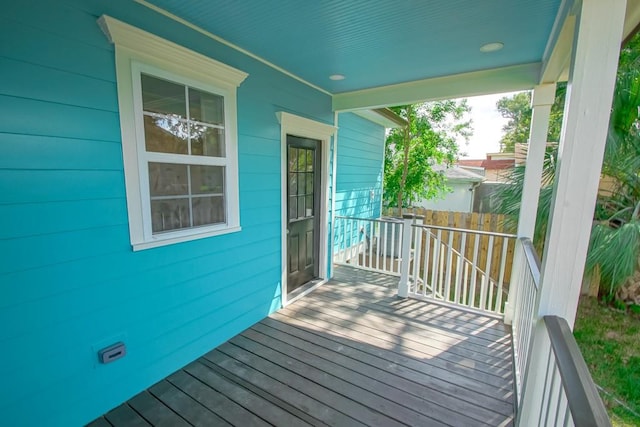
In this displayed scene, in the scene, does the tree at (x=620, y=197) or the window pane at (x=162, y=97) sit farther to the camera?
the tree at (x=620, y=197)

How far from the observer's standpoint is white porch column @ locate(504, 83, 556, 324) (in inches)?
107

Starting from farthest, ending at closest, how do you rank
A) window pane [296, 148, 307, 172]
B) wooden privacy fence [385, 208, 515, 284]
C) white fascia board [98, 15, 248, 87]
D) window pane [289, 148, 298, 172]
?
wooden privacy fence [385, 208, 515, 284]
window pane [296, 148, 307, 172]
window pane [289, 148, 298, 172]
white fascia board [98, 15, 248, 87]

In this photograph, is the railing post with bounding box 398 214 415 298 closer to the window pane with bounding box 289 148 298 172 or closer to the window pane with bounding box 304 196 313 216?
the window pane with bounding box 304 196 313 216

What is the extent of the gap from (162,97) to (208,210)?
0.93m

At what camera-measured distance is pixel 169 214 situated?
7.15 ft

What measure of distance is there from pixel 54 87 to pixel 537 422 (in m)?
3.06

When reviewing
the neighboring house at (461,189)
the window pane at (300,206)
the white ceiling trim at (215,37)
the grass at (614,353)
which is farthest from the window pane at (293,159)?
the neighboring house at (461,189)

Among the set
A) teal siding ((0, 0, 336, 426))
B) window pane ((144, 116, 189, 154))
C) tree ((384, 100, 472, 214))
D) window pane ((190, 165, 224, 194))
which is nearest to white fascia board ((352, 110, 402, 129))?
tree ((384, 100, 472, 214))

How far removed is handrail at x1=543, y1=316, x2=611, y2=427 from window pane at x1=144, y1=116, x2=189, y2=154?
246cm

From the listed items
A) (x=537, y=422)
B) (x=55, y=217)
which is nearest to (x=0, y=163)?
(x=55, y=217)

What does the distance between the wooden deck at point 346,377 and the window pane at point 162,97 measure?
6.73ft

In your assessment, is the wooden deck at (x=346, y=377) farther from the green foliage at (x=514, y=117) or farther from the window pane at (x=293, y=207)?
the green foliage at (x=514, y=117)

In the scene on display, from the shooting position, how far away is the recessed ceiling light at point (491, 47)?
2.35 meters


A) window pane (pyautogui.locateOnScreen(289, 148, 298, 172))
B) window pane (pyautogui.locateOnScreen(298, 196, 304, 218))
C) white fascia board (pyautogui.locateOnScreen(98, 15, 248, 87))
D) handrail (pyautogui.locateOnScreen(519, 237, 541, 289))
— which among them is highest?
white fascia board (pyautogui.locateOnScreen(98, 15, 248, 87))
